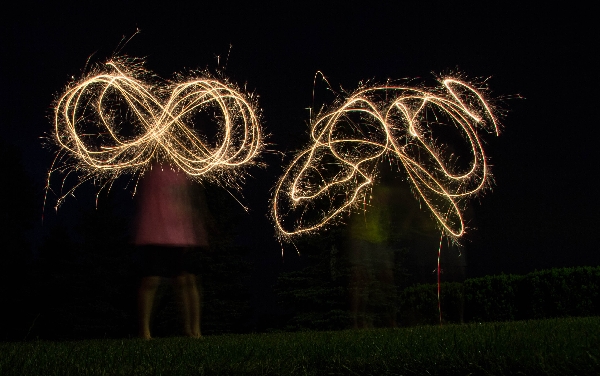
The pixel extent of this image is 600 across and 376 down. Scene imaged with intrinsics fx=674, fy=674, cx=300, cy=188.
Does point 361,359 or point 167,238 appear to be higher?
point 167,238

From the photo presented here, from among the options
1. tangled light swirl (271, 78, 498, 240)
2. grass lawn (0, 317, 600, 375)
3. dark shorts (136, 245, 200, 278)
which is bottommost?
grass lawn (0, 317, 600, 375)

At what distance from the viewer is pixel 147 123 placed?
939cm

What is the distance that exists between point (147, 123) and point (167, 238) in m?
1.99

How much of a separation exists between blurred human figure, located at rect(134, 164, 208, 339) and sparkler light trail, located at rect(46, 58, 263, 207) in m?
0.56

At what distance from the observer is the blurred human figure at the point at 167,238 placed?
8.24 metres

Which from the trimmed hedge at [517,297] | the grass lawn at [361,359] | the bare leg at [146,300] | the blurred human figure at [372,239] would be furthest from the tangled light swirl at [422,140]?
the grass lawn at [361,359]

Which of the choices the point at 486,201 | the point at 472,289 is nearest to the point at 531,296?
the point at 472,289

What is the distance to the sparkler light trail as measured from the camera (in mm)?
9133

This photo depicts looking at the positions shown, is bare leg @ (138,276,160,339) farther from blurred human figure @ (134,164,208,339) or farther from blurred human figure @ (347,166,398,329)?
blurred human figure @ (347,166,398,329)

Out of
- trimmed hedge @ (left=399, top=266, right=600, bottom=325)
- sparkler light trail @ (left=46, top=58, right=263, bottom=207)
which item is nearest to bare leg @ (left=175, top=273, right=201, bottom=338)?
sparkler light trail @ (left=46, top=58, right=263, bottom=207)

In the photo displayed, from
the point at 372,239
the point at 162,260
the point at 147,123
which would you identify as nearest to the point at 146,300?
the point at 162,260

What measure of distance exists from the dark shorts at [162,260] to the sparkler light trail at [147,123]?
1.05 metres

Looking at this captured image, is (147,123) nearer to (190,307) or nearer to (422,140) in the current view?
(190,307)

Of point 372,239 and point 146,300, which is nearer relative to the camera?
point 146,300
